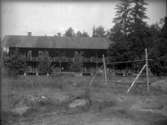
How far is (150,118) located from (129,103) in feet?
2.78

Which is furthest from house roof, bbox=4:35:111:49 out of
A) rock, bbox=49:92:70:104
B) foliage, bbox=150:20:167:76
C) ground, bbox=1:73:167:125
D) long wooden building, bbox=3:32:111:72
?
ground, bbox=1:73:167:125

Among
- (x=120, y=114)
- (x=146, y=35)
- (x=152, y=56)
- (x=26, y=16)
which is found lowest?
(x=120, y=114)

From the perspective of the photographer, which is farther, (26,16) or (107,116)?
(107,116)

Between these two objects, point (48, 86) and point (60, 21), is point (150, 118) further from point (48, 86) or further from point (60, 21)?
point (48, 86)

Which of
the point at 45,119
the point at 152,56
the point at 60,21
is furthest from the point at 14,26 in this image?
the point at 152,56

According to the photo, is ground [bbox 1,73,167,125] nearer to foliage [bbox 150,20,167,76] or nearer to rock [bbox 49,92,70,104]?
rock [bbox 49,92,70,104]

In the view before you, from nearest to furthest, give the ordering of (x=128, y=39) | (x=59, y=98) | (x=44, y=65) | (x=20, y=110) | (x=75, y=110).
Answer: (x=20, y=110) → (x=75, y=110) → (x=59, y=98) → (x=128, y=39) → (x=44, y=65)

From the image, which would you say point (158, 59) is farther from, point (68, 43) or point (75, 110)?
point (68, 43)

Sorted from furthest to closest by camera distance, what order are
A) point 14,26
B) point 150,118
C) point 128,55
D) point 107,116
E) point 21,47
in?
point 21,47 < point 128,55 < point 107,116 < point 150,118 < point 14,26

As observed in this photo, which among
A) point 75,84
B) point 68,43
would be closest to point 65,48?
point 68,43

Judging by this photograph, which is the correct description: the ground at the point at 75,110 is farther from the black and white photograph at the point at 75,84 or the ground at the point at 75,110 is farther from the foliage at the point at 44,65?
the foliage at the point at 44,65

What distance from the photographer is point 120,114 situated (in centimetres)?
267

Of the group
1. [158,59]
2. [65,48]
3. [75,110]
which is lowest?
[75,110]

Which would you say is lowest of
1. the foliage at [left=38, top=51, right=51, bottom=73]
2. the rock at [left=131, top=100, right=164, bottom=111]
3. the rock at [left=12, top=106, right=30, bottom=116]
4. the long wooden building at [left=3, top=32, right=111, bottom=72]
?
the rock at [left=131, top=100, right=164, bottom=111]
